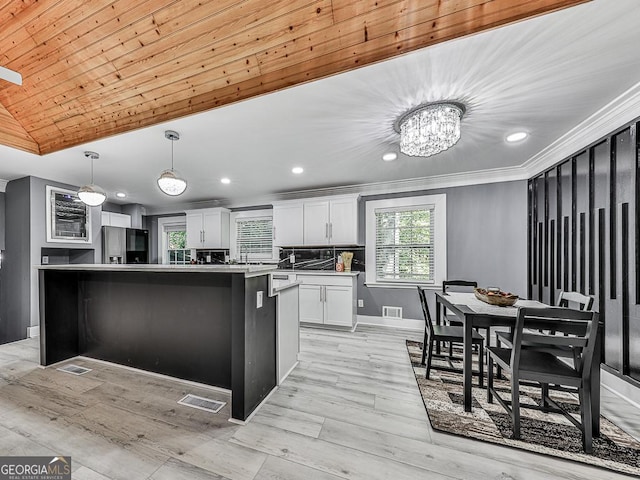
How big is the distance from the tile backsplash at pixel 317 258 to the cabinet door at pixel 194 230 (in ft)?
6.67

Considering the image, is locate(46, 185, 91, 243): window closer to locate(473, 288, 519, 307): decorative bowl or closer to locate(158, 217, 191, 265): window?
locate(158, 217, 191, 265): window

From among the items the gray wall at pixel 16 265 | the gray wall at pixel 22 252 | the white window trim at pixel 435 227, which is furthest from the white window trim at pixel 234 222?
the gray wall at pixel 16 265

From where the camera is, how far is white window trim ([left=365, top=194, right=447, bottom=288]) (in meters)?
4.16

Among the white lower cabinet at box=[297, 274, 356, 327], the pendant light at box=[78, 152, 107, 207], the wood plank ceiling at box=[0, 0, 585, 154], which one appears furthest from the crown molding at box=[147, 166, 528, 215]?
the wood plank ceiling at box=[0, 0, 585, 154]

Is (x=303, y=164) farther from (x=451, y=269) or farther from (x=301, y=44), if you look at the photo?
(x=451, y=269)

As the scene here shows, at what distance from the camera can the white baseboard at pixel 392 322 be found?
425 centimetres

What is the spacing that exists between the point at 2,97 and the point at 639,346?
6.53m

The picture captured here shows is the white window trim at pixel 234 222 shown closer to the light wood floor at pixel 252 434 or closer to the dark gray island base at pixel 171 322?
the dark gray island base at pixel 171 322

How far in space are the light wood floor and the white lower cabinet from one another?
1546 mm

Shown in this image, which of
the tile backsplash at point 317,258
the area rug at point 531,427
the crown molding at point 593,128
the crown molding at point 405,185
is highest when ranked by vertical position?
the crown molding at point 593,128

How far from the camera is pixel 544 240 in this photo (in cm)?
336

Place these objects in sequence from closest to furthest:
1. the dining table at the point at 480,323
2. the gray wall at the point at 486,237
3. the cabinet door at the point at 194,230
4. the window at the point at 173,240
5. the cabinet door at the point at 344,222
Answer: the dining table at the point at 480,323 < the gray wall at the point at 486,237 < the cabinet door at the point at 344,222 < the cabinet door at the point at 194,230 < the window at the point at 173,240

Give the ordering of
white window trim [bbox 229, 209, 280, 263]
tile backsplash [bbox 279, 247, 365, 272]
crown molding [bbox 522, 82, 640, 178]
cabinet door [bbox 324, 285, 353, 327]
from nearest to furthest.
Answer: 1. crown molding [bbox 522, 82, 640, 178]
2. cabinet door [bbox 324, 285, 353, 327]
3. tile backsplash [bbox 279, 247, 365, 272]
4. white window trim [bbox 229, 209, 280, 263]

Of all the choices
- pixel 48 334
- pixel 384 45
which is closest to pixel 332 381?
pixel 384 45
